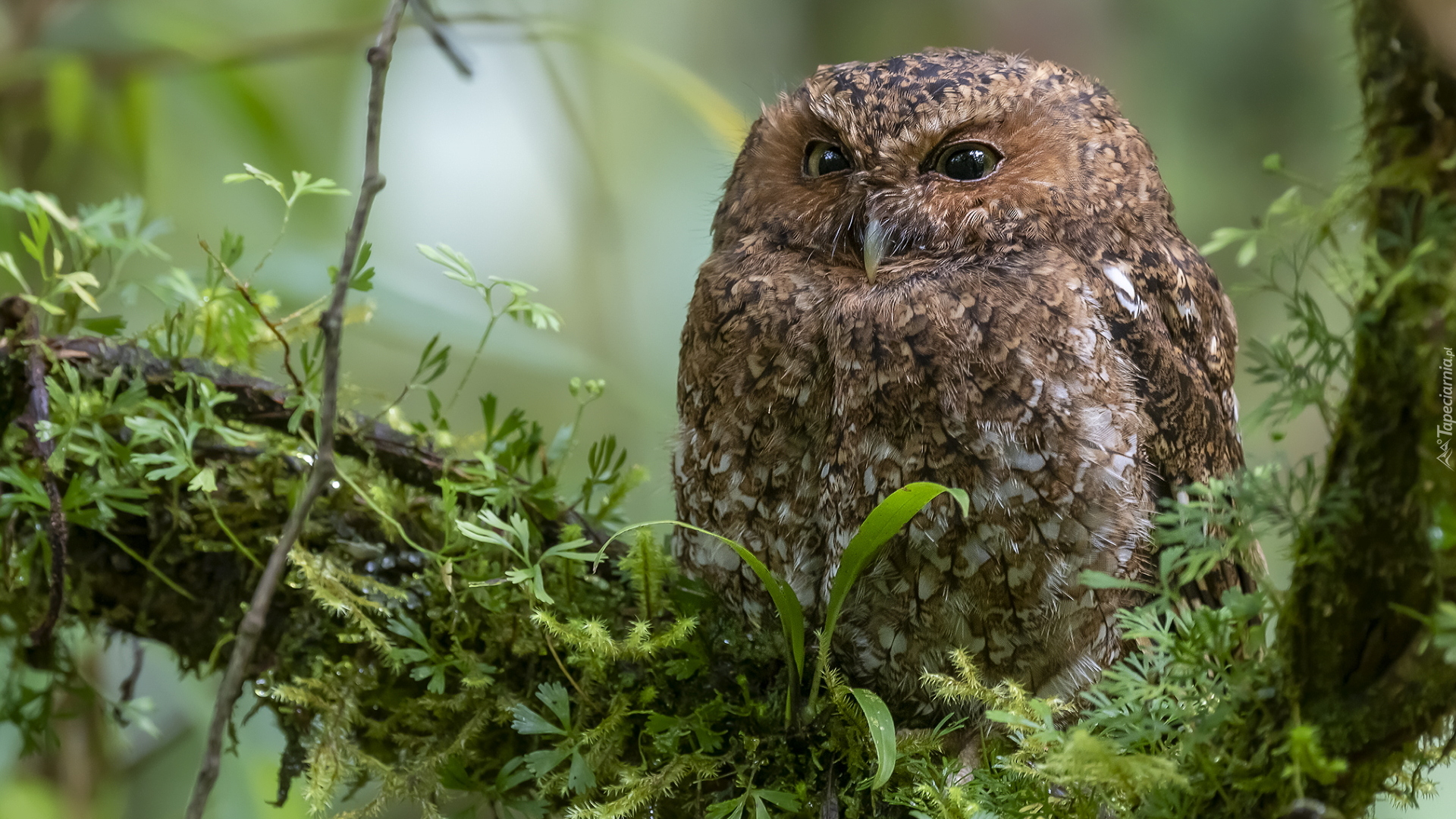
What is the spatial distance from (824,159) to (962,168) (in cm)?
21

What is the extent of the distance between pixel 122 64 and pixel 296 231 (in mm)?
474

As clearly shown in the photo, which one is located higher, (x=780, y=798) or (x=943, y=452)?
(x=943, y=452)

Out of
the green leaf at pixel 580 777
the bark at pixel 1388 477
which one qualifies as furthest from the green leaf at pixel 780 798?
the bark at pixel 1388 477

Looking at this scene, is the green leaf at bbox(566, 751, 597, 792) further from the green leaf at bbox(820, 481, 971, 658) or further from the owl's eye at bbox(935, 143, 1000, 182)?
the owl's eye at bbox(935, 143, 1000, 182)

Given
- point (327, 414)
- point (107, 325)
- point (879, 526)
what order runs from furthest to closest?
point (107, 325) < point (879, 526) < point (327, 414)

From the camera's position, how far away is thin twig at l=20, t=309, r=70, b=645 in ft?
4.28

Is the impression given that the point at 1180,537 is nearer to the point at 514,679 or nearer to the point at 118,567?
the point at 514,679

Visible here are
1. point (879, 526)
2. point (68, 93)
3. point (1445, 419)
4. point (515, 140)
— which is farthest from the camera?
point (515, 140)

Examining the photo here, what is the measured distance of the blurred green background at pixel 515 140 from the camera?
6.94 feet

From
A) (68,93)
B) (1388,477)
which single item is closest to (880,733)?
(1388,477)

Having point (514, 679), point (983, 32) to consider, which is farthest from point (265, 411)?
point (983, 32)

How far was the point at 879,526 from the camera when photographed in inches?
41.4

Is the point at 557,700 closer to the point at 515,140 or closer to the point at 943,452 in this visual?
the point at 943,452

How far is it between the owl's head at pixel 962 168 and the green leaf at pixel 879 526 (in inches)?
17.6
